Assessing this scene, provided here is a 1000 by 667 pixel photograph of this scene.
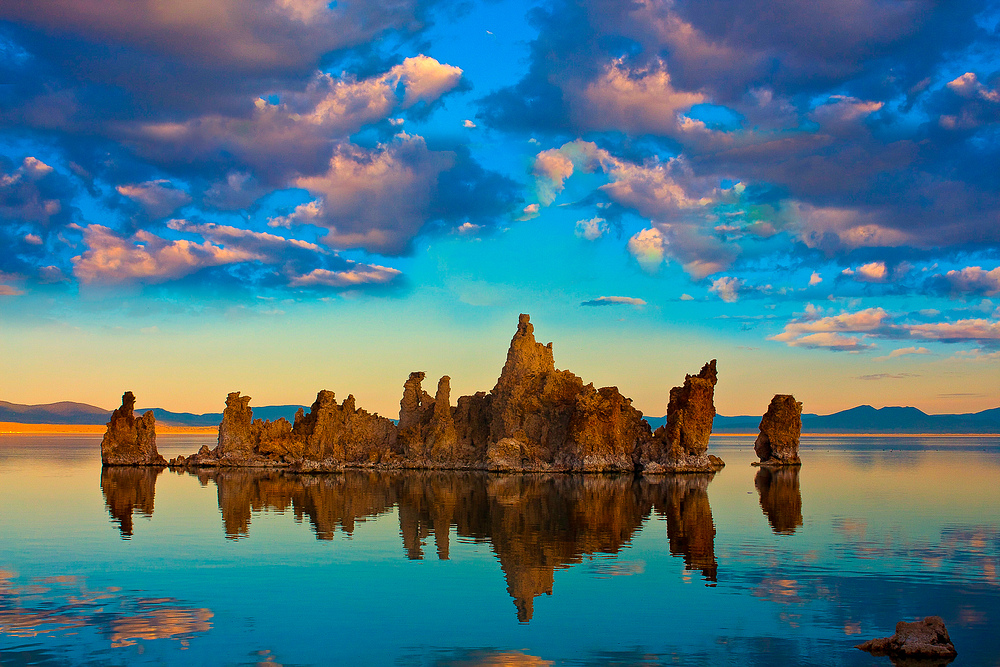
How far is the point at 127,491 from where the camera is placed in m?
66.8

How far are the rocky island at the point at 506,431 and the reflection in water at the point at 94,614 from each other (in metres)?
73.3

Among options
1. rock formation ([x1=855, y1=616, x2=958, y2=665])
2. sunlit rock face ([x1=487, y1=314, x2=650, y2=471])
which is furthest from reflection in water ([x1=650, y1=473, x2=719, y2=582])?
sunlit rock face ([x1=487, y1=314, x2=650, y2=471])

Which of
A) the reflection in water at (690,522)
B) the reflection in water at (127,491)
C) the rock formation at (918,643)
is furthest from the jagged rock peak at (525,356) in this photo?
the rock formation at (918,643)

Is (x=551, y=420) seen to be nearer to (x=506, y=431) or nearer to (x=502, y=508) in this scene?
(x=506, y=431)

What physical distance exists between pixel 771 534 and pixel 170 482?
59040 millimetres

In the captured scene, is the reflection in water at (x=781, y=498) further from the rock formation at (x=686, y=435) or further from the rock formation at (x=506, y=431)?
the rock formation at (x=506, y=431)

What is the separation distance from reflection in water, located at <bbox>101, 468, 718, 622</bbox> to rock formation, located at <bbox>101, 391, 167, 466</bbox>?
1124cm

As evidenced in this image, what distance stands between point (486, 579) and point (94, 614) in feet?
41.4

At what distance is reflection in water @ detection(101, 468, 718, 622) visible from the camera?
3484 cm

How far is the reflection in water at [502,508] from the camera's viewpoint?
34.8 m

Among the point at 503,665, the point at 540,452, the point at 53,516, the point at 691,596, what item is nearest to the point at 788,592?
the point at 691,596

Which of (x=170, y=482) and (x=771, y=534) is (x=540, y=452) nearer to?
(x=170, y=482)

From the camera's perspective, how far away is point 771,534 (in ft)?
136

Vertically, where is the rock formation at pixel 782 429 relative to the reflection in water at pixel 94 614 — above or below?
above
